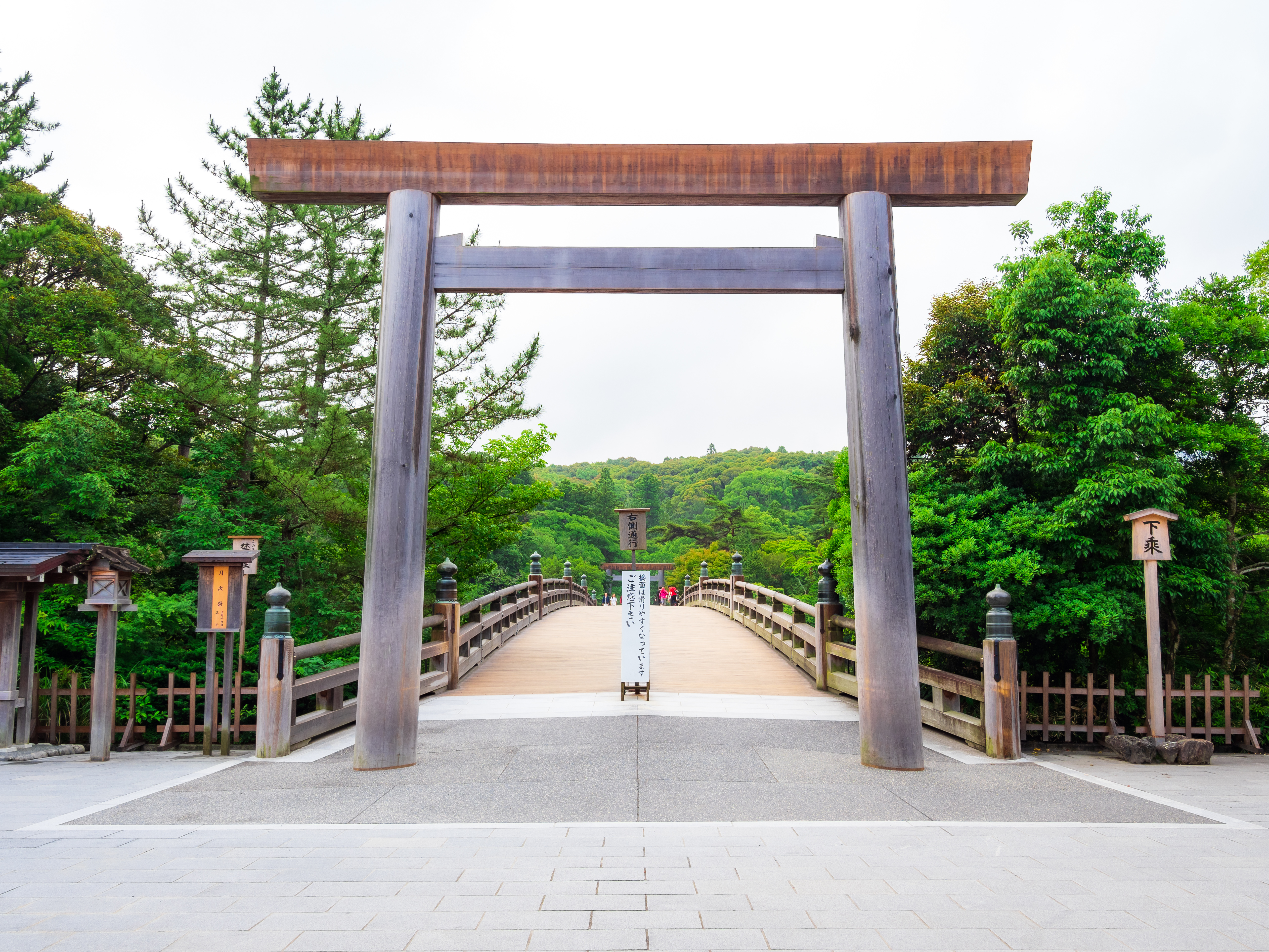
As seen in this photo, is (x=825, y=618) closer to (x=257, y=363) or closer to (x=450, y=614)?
(x=450, y=614)

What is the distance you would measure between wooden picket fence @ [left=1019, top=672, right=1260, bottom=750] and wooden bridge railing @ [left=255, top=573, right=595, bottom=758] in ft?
19.4

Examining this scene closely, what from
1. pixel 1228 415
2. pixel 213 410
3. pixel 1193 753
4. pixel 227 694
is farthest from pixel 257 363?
pixel 1228 415

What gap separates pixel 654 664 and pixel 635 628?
247 cm

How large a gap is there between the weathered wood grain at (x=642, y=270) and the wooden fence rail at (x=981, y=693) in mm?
3486

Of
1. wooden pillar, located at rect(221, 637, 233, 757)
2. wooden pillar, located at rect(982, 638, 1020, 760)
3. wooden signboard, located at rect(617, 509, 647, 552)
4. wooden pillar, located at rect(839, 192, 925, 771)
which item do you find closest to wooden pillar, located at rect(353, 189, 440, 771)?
wooden pillar, located at rect(221, 637, 233, 757)

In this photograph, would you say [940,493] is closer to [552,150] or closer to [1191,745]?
[1191,745]

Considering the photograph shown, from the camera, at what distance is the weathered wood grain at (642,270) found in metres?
5.82

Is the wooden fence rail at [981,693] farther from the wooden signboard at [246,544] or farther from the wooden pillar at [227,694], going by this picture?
the wooden signboard at [246,544]

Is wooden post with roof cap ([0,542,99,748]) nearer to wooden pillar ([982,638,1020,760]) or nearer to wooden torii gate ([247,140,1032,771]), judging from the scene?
wooden torii gate ([247,140,1032,771])

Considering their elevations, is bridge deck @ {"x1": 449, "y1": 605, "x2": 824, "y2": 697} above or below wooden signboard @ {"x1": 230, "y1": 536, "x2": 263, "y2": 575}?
below

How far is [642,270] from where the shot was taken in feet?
19.1

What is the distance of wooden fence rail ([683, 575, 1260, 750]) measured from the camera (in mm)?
6891

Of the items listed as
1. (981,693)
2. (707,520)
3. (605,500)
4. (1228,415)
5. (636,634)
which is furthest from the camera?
(707,520)

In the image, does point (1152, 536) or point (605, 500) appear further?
point (605, 500)
